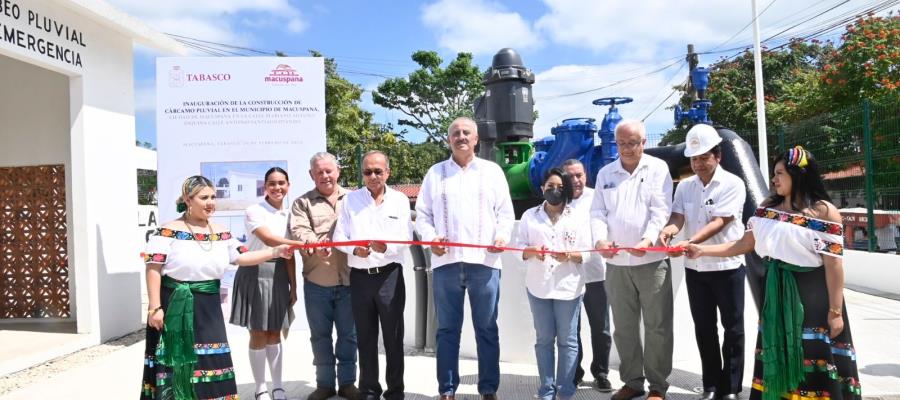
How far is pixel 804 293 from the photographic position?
11.0 ft

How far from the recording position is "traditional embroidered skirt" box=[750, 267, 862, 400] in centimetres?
330

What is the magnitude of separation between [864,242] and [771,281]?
8.12 metres

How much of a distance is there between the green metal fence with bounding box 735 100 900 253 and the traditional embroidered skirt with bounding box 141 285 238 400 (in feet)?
25.4

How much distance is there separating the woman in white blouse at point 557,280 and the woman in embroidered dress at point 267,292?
155 centimetres

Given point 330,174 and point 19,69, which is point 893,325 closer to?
point 330,174

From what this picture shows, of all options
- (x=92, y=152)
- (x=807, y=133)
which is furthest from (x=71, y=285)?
(x=807, y=133)

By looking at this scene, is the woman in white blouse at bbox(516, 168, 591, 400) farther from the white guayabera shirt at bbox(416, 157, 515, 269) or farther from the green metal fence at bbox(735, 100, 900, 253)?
the green metal fence at bbox(735, 100, 900, 253)

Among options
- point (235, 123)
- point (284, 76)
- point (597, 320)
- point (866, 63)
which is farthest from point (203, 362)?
point (866, 63)

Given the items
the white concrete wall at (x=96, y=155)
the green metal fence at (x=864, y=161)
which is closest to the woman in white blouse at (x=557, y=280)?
the white concrete wall at (x=96, y=155)

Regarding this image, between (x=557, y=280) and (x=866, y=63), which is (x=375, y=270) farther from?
(x=866, y=63)

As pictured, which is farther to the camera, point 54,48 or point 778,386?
point 54,48

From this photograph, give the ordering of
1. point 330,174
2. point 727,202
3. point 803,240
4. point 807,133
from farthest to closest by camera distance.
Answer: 1. point 807,133
2. point 330,174
3. point 727,202
4. point 803,240

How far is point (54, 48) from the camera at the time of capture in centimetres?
675

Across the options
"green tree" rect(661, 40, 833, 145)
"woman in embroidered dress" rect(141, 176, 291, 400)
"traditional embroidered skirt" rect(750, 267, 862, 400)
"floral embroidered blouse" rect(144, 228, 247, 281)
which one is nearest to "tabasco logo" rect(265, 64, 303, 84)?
"woman in embroidered dress" rect(141, 176, 291, 400)
